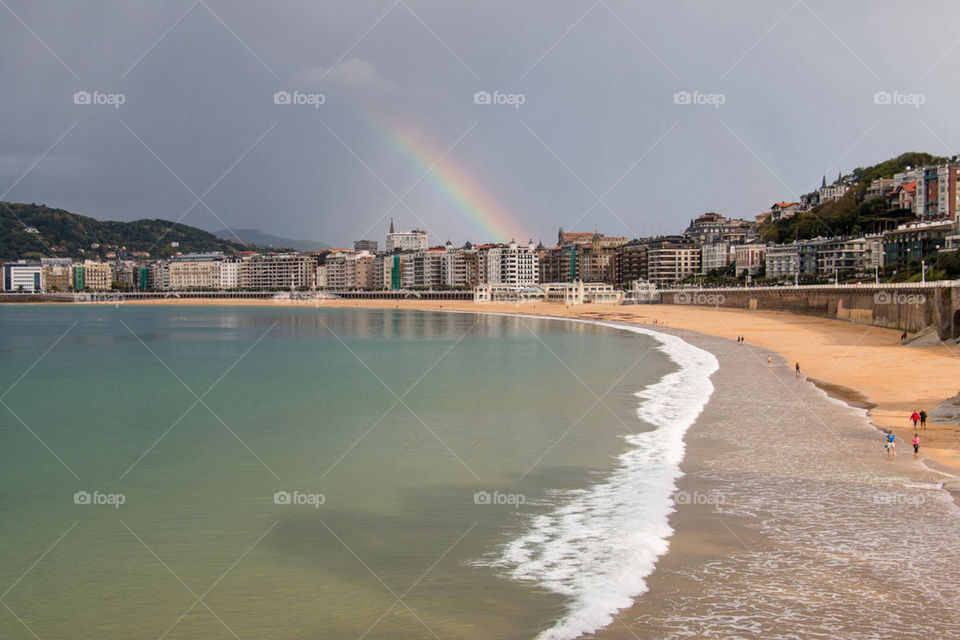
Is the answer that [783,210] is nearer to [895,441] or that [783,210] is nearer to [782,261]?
[782,261]

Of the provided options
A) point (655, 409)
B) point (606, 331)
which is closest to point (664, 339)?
point (606, 331)

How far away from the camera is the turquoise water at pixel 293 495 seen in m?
8.62

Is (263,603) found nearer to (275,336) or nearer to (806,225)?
(275,336)

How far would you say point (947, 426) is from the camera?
17109 millimetres

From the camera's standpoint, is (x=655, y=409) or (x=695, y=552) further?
(x=655, y=409)

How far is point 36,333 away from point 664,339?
2299 inches

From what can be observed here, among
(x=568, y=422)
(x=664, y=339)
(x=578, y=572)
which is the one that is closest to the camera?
(x=578, y=572)
